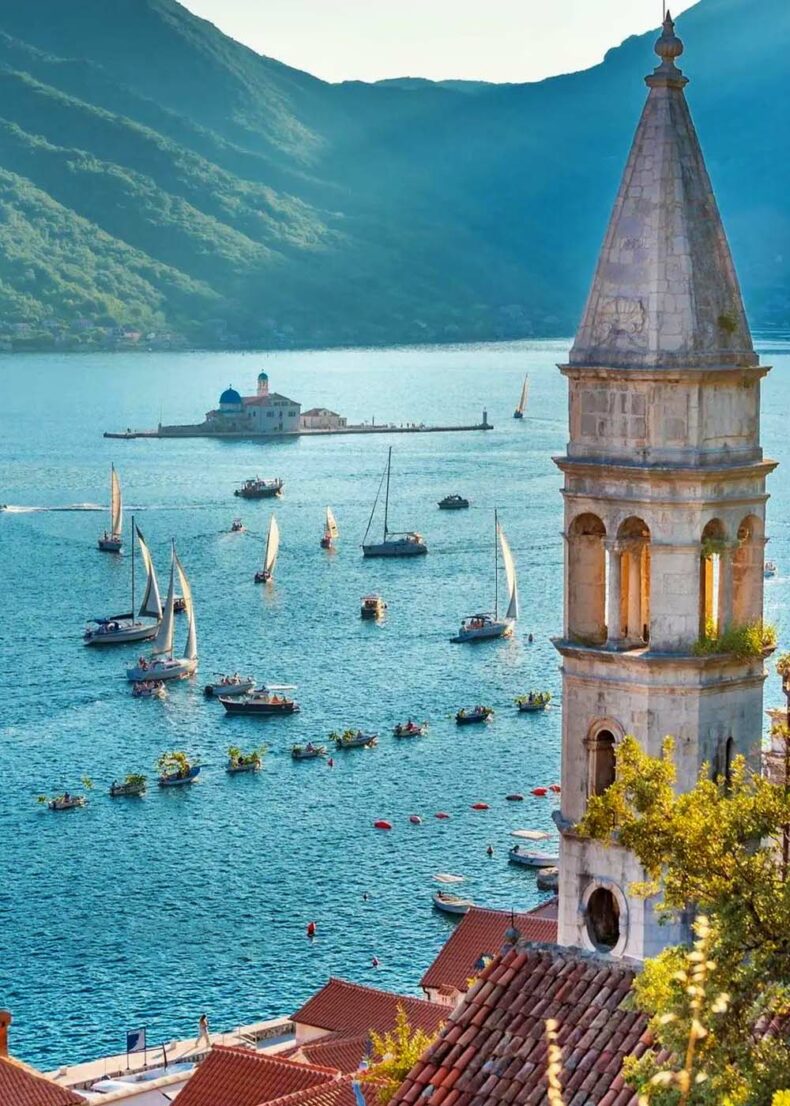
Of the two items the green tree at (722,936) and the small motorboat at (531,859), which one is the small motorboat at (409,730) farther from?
the green tree at (722,936)

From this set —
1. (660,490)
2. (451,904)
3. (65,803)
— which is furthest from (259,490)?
(660,490)

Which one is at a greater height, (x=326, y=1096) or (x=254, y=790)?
(x=326, y=1096)

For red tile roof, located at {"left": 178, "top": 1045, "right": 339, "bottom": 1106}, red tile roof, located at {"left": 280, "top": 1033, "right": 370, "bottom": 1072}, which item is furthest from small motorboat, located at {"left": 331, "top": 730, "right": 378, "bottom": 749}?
red tile roof, located at {"left": 178, "top": 1045, "right": 339, "bottom": 1106}

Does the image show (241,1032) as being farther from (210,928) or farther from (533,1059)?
(533,1059)

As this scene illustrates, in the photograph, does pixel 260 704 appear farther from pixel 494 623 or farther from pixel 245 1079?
pixel 245 1079

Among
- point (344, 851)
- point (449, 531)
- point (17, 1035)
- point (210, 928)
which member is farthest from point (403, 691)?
point (449, 531)
